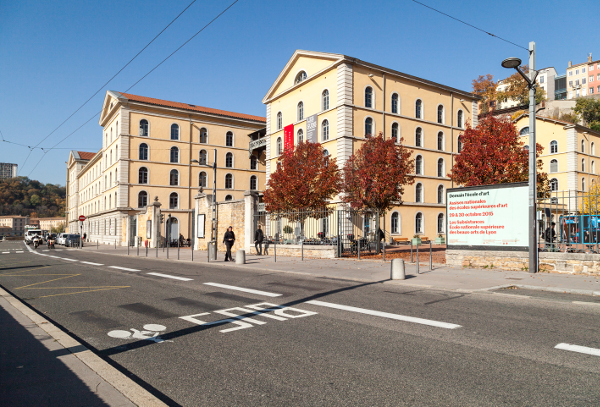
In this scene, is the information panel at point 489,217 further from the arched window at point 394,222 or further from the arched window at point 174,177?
the arched window at point 174,177

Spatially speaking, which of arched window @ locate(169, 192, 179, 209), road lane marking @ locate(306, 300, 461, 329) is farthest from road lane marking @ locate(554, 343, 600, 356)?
arched window @ locate(169, 192, 179, 209)

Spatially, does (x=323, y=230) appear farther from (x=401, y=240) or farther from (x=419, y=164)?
(x=419, y=164)

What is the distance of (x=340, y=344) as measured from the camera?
5.61 metres

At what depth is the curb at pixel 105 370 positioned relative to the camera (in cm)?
373

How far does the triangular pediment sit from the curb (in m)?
32.3

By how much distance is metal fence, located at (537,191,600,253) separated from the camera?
1278 centimetres

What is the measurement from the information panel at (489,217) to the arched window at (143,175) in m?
45.2

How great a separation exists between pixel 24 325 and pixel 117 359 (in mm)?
2632

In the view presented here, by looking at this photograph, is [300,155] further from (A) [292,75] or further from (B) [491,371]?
(B) [491,371]

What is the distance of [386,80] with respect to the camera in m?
37.9

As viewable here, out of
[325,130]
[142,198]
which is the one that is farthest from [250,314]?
[142,198]

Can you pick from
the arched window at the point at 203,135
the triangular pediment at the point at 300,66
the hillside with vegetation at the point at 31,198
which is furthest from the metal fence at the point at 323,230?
the hillside with vegetation at the point at 31,198

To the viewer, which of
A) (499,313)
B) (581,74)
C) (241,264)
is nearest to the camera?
(499,313)

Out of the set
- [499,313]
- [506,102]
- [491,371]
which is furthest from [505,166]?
[506,102]
